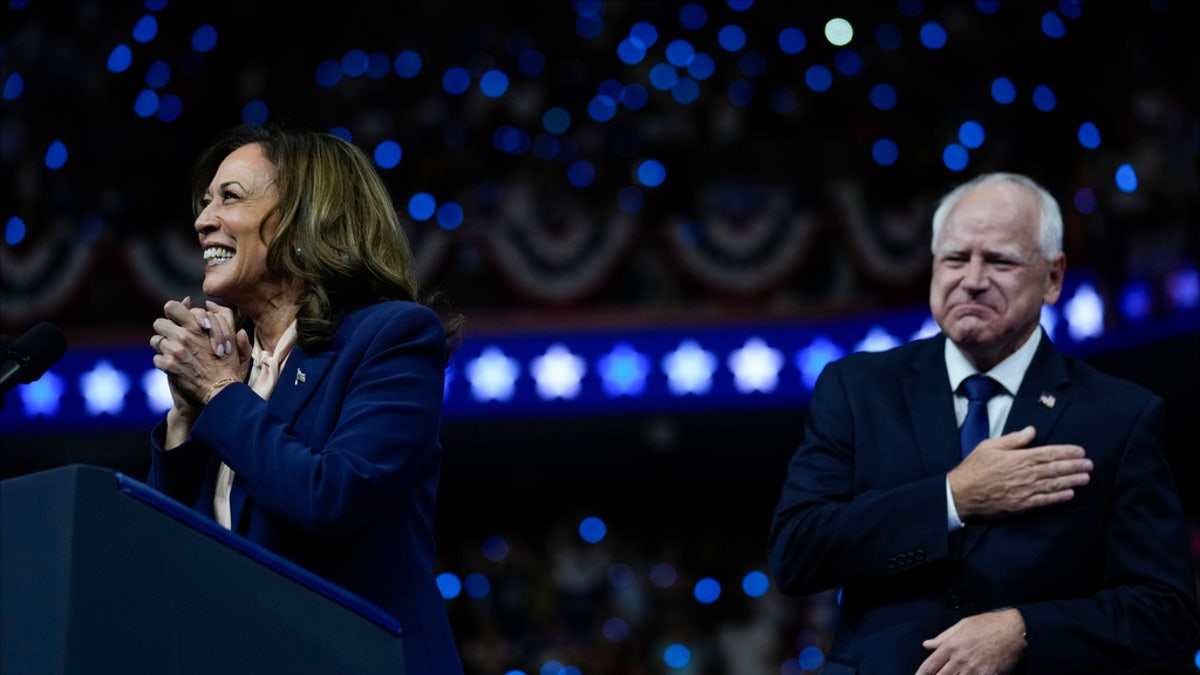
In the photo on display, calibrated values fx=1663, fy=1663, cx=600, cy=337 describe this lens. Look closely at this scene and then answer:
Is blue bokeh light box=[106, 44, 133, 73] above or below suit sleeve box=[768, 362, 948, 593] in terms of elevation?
above

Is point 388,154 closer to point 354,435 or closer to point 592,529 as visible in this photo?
point 592,529

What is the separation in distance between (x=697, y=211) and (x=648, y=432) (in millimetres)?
1576

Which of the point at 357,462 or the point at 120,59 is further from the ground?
the point at 120,59

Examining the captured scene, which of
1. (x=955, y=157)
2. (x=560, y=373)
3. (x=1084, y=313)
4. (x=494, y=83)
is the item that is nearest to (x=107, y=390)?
(x=560, y=373)

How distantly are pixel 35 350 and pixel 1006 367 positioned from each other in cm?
152

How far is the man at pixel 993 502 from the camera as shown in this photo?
2.48 meters

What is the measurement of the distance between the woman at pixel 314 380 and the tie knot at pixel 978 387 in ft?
2.79

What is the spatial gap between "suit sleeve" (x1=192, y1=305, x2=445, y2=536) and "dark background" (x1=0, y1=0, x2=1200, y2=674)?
24.5 ft

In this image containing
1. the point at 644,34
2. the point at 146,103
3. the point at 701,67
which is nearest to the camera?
the point at 146,103

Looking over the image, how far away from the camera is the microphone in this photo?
208 centimetres

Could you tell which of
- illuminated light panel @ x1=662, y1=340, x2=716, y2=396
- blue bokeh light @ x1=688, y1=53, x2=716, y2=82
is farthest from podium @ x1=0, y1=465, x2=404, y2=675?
blue bokeh light @ x1=688, y1=53, x2=716, y2=82

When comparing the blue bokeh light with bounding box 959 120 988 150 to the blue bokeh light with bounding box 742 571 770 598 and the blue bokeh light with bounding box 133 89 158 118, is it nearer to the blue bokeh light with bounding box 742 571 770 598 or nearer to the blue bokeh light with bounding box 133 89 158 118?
the blue bokeh light with bounding box 742 571 770 598

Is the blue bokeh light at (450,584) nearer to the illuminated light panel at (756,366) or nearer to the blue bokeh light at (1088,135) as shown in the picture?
the illuminated light panel at (756,366)

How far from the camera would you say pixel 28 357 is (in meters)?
2.09
